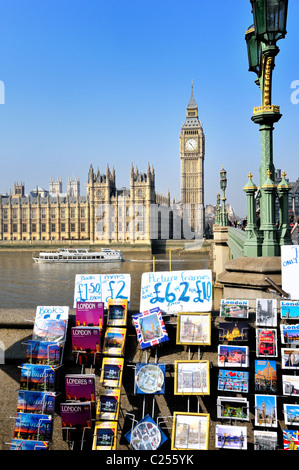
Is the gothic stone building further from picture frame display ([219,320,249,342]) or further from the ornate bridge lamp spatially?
picture frame display ([219,320,249,342])

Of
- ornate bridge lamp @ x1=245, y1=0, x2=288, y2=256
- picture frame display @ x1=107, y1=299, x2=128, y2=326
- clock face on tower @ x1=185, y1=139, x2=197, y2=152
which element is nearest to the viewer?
picture frame display @ x1=107, y1=299, x2=128, y2=326

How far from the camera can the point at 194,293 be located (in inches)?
178

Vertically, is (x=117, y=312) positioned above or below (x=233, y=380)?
above

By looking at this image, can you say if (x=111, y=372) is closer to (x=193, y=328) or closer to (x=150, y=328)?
(x=150, y=328)

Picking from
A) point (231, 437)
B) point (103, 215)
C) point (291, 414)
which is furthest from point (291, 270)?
point (103, 215)

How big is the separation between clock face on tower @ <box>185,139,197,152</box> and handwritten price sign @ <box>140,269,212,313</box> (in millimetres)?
104643

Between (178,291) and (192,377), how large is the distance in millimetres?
843

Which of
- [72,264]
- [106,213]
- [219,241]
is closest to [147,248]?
[106,213]

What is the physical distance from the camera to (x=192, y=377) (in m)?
4.09

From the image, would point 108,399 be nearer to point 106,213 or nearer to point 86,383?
point 86,383

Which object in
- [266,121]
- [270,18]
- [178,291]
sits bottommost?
[178,291]

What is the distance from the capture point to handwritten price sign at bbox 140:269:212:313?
449cm

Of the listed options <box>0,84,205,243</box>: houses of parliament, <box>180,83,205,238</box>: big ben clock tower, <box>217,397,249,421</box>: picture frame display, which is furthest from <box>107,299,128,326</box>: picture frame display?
<box>180,83,205,238</box>: big ben clock tower
